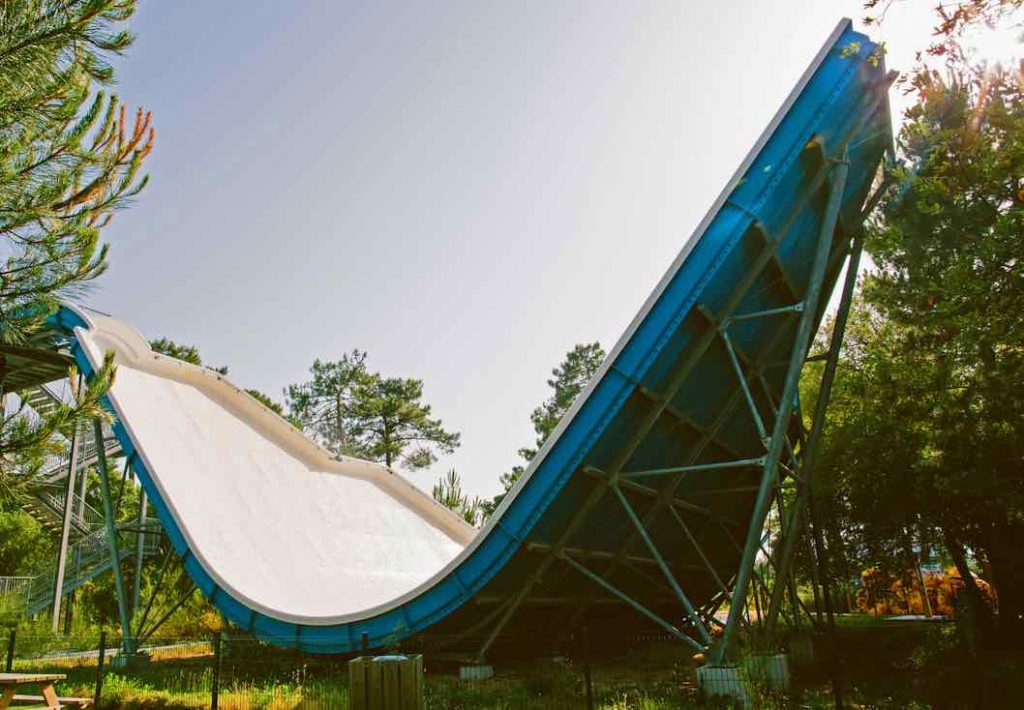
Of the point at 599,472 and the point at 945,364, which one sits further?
the point at 945,364

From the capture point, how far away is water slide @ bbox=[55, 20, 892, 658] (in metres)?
10.3

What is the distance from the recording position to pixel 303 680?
1224cm

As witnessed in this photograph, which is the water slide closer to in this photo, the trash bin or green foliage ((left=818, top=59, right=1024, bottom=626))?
green foliage ((left=818, top=59, right=1024, bottom=626))

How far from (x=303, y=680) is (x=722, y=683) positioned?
717 centimetres

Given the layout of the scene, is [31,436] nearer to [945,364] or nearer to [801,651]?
[801,651]

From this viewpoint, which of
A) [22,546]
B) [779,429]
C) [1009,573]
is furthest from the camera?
[22,546]

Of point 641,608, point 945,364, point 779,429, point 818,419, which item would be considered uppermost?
point 945,364

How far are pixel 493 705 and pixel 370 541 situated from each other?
9450mm

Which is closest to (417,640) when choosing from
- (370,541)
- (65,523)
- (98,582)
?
(370,541)

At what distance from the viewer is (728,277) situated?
35.1 feet

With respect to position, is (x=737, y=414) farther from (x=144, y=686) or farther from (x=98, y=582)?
(x=98, y=582)

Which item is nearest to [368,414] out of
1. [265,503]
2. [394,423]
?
[394,423]

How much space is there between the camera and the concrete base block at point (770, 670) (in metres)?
10.2

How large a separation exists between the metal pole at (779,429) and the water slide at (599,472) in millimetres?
502
